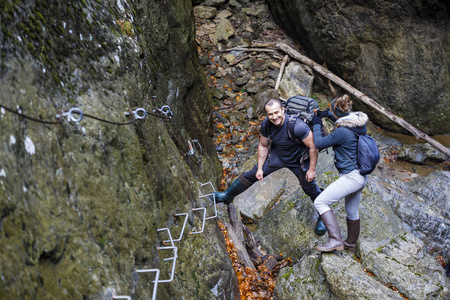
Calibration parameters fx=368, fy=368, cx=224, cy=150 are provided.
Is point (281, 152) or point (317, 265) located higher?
point (281, 152)

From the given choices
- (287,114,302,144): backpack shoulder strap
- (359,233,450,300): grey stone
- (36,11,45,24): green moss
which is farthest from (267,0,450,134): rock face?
(36,11,45,24): green moss

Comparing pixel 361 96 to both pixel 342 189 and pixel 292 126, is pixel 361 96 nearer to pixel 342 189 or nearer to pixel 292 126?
pixel 292 126

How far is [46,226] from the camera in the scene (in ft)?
7.16

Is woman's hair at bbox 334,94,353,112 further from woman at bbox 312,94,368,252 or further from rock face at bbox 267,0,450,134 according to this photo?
rock face at bbox 267,0,450,134

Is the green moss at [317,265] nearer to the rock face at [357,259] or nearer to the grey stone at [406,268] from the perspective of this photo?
the rock face at [357,259]

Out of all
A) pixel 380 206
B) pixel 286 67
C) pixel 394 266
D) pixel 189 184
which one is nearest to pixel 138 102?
pixel 189 184

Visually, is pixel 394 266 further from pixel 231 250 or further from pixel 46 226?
pixel 46 226

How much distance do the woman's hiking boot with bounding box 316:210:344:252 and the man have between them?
60cm

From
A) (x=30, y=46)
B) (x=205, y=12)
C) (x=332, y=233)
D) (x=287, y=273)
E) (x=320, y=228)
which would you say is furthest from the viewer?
(x=205, y=12)

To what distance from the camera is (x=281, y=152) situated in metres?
5.11

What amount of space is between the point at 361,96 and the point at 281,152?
23.6ft

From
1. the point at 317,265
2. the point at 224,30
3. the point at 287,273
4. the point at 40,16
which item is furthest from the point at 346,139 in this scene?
the point at 224,30

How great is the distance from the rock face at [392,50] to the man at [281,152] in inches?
293

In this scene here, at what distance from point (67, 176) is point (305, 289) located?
3.56m
